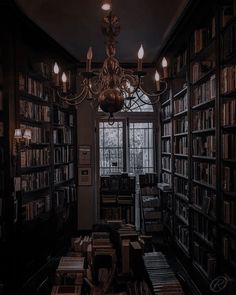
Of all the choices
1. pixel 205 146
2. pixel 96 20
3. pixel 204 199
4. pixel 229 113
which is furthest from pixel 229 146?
pixel 96 20

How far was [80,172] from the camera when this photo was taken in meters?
6.98

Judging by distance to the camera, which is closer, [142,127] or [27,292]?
[27,292]

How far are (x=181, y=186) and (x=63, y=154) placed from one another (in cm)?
218

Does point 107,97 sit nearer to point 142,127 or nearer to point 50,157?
point 50,157

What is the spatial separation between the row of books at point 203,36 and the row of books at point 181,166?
1.52 meters

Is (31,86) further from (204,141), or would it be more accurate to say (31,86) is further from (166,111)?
(166,111)

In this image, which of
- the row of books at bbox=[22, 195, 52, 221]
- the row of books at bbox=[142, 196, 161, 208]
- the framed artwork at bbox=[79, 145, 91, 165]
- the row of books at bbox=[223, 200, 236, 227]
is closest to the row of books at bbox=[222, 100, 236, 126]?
the row of books at bbox=[223, 200, 236, 227]

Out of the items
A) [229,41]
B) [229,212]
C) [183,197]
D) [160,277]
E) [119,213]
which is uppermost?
[229,41]

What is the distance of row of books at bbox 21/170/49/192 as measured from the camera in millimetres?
4492

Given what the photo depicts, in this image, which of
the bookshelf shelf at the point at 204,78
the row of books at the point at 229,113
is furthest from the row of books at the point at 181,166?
the row of books at the point at 229,113

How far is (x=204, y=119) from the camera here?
3.89 meters

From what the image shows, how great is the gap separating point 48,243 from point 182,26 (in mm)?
3656

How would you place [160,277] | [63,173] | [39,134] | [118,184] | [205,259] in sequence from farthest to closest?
[118,184] < [63,173] < [39,134] < [205,259] < [160,277]

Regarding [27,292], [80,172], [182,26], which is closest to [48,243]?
[27,292]
